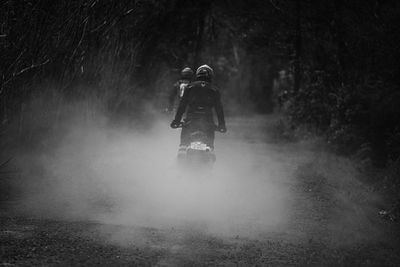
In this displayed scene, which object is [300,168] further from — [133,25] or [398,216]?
[133,25]

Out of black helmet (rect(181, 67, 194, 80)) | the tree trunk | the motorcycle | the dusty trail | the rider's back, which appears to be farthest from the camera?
the tree trunk

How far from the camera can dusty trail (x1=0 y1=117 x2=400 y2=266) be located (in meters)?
6.18

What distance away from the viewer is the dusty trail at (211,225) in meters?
6.18

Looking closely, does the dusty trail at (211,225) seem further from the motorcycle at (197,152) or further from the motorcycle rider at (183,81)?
the motorcycle rider at (183,81)

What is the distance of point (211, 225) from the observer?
7.79 meters

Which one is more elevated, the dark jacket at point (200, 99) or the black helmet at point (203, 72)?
the black helmet at point (203, 72)

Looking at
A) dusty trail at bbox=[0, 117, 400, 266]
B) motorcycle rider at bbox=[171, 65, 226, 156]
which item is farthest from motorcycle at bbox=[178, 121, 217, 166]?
dusty trail at bbox=[0, 117, 400, 266]

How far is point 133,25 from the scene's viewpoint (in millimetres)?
19328

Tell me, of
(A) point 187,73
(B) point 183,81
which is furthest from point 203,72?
(B) point 183,81

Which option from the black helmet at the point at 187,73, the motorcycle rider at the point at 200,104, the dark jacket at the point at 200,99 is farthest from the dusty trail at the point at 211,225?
the black helmet at the point at 187,73

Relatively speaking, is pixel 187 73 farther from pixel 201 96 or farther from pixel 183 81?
pixel 201 96

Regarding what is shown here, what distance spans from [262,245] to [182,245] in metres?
0.97

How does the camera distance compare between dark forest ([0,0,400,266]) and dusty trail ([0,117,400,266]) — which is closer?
dusty trail ([0,117,400,266])

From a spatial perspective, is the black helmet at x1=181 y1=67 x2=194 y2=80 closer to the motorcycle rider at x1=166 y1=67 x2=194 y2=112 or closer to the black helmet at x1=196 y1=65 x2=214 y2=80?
the motorcycle rider at x1=166 y1=67 x2=194 y2=112
